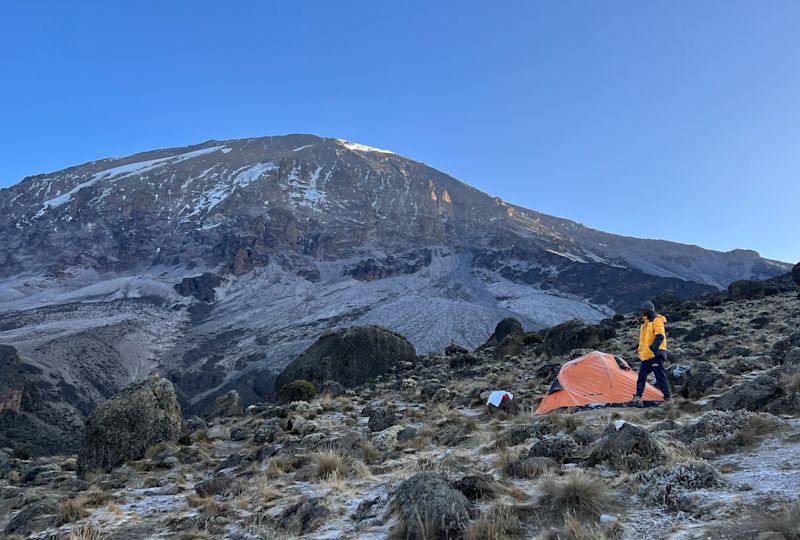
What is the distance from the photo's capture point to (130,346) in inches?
2763

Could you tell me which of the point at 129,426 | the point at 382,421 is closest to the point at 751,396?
the point at 382,421

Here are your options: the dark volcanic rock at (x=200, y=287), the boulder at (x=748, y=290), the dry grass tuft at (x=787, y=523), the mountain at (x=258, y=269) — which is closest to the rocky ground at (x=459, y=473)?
the dry grass tuft at (x=787, y=523)

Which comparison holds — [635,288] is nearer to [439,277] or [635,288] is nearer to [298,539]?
[439,277]

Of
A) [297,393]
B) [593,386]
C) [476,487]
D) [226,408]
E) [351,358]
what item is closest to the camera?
[476,487]

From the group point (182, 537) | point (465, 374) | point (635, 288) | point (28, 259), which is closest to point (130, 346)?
point (465, 374)

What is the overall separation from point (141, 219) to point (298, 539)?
6271 inches

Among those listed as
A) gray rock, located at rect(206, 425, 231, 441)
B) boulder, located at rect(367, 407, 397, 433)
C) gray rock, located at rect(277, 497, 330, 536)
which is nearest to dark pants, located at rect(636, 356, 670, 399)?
boulder, located at rect(367, 407, 397, 433)

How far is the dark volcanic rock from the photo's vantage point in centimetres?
10281

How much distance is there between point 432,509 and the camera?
4.21 metres

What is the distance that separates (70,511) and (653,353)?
31.6 feet

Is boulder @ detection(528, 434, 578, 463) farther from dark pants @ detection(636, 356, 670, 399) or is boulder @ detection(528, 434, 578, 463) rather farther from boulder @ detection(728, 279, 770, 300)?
boulder @ detection(728, 279, 770, 300)

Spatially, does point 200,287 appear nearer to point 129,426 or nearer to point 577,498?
point 129,426

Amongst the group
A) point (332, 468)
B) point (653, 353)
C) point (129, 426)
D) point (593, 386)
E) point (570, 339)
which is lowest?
point (129, 426)

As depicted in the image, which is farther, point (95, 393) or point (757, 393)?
point (95, 393)
